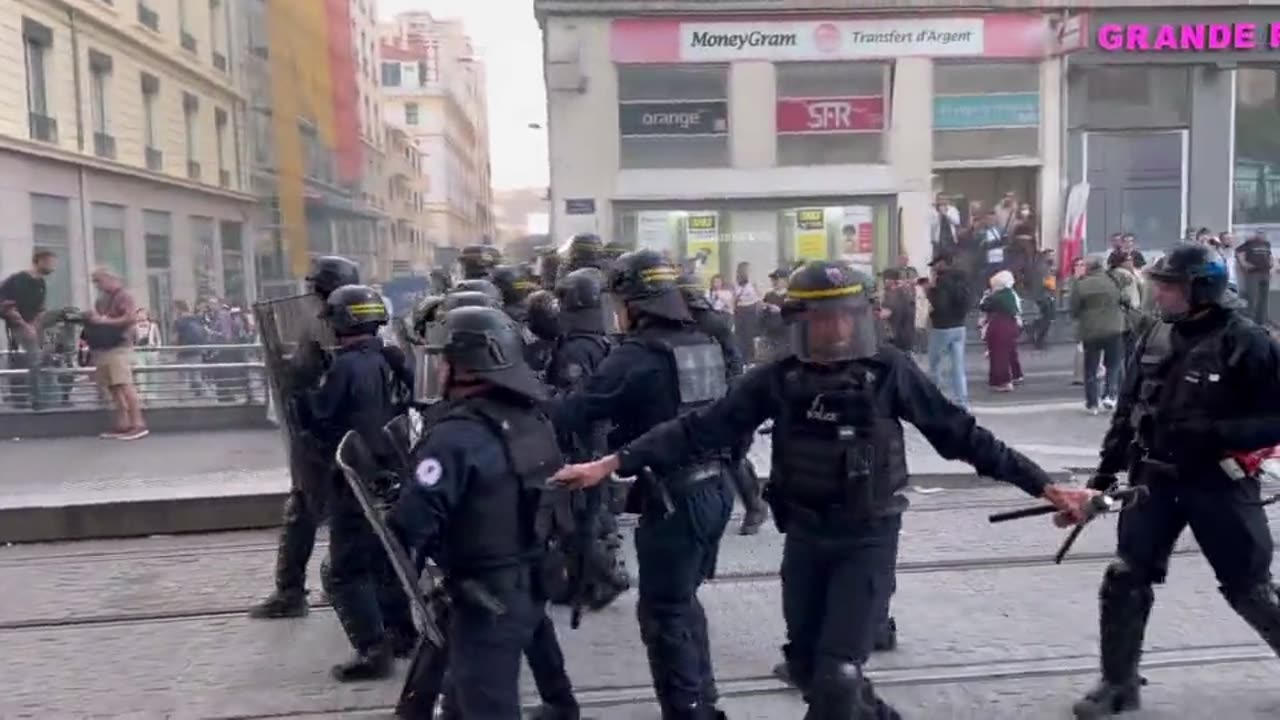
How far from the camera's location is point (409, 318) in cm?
624

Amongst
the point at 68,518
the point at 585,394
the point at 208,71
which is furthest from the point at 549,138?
the point at 585,394

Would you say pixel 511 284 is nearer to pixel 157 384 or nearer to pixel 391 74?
pixel 391 74

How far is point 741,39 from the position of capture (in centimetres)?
2023

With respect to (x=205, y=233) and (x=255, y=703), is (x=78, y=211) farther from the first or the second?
(x=255, y=703)

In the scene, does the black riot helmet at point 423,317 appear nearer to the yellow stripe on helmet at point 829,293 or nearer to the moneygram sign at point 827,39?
the yellow stripe on helmet at point 829,293

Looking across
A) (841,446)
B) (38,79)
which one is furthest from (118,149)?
(841,446)

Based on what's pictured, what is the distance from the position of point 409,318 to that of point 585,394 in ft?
5.31

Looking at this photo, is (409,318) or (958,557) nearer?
(409,318)

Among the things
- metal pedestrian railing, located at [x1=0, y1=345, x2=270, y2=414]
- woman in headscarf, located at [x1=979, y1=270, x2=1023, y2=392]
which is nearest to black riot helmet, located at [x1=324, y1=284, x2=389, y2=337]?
metal pedestrian railing, located at [x1=0, y1=345, x2=270, y2=414]

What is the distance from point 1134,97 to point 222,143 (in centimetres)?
1626

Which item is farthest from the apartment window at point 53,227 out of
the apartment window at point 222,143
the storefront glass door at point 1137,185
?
the storefront glass door at point 1137,185

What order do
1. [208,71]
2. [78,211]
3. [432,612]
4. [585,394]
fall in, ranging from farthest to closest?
[78,211] → [208,71] → [585,394] → [432,612]

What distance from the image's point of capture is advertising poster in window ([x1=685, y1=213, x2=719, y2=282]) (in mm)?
20203

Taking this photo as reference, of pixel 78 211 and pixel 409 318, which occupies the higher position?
pixel 78 211
